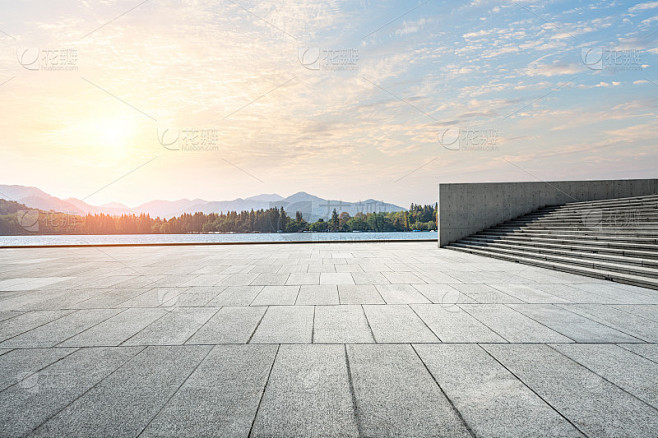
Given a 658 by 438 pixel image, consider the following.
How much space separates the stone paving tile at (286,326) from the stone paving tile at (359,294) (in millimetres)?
1245

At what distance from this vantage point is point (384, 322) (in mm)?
6488

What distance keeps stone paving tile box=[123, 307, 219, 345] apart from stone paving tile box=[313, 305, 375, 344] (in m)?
2.35

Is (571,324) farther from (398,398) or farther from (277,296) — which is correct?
(277,296)

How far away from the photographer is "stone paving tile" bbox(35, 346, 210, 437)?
3.24 meters

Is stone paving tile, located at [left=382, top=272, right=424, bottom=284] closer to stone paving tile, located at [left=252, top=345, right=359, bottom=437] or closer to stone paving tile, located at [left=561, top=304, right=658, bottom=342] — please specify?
stone paving tile, located at [left=561, top=304, right=658, bottom=342]

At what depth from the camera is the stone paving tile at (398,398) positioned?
3.18 metres

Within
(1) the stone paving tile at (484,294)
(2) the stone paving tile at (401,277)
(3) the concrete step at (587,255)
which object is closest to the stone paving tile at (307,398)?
(1) the stone paving tile at (484,294)

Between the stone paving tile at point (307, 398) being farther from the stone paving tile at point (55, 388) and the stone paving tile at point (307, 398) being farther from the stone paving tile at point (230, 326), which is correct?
the stone paving tile at point (55, 388)

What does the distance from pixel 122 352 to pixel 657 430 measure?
266 inches

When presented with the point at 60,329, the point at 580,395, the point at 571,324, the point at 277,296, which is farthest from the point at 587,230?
the point at 60,329

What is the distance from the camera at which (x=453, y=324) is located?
637 centimetres

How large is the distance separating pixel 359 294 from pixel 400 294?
43.8 inches

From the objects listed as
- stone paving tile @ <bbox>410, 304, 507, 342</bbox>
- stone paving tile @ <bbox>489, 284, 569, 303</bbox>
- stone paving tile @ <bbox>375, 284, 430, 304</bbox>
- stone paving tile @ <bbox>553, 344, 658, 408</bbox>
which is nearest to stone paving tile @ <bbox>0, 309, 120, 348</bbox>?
stone paving tile @ <bbox>375, 284, 430, 304</bbox>

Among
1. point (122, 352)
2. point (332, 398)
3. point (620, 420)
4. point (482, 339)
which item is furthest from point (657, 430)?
point (122, 352)
